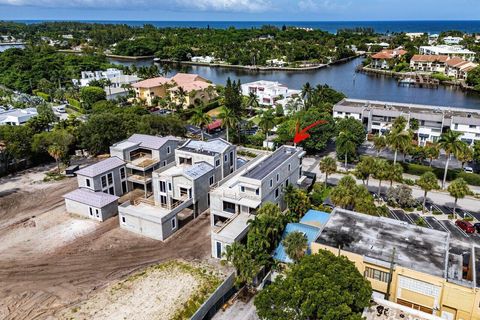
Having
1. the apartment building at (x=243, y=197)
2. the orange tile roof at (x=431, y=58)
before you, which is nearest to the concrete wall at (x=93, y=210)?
the apartment building at (x=243, y=197)

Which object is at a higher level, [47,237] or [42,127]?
[42,127]

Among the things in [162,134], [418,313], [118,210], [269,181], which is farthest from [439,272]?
[162,134]

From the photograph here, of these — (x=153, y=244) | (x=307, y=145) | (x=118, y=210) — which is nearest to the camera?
(x=153, y=244)

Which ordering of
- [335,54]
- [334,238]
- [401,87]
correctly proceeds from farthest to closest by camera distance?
1. [335,54]
2. [401,87]
3. [334,238]

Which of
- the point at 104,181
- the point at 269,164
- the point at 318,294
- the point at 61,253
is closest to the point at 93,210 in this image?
the point at 104,181

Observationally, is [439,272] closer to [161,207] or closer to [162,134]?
[161,207]

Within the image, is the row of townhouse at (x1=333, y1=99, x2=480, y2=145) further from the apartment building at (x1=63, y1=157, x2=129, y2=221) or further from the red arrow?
the apartment building at (x1=63, y1=157, x2=129, y2=221)

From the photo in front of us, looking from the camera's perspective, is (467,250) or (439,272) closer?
(439,272)

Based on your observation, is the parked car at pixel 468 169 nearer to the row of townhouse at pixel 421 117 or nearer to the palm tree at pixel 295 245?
the row of townhouse at pixel 421 117
